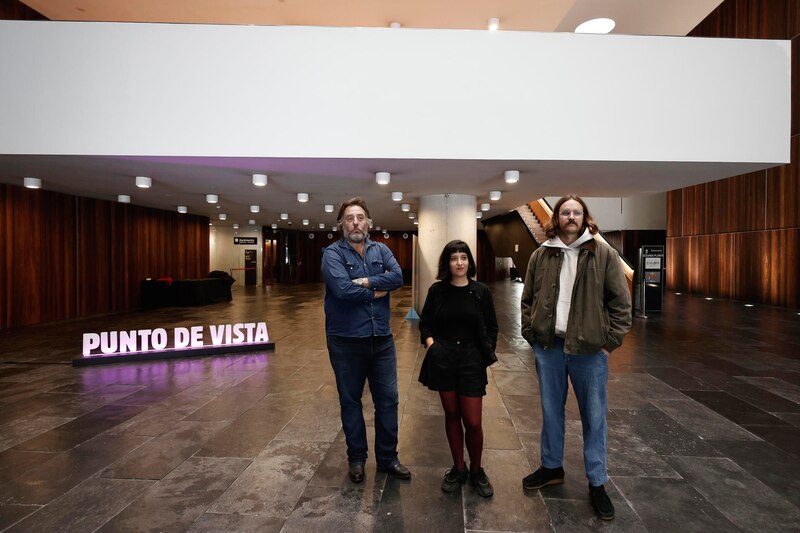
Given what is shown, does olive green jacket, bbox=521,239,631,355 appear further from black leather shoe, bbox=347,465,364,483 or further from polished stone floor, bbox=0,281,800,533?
black leather shoe, bbox=347,465,364,483

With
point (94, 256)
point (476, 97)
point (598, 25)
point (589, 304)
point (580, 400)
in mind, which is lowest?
point (580, 400)

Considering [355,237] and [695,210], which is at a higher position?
[695,210]

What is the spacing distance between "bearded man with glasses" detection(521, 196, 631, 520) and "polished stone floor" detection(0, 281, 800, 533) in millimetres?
304

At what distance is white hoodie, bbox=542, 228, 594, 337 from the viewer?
2.51 meters

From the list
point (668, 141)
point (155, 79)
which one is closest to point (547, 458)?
point (668, 141)

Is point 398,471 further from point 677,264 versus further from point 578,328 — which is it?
point 677,264

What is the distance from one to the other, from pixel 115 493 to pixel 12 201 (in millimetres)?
9772

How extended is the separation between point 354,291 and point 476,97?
431cm

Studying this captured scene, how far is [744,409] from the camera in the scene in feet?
13.4

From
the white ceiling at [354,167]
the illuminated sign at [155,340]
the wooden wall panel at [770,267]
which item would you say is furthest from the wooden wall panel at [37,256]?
the wooden wall panel at [770,267]

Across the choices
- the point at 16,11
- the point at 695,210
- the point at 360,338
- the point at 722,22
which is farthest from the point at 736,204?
the point at 16,11

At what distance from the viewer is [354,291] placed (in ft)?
8.69

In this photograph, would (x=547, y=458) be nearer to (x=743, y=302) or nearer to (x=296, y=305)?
(x=296, y=305)

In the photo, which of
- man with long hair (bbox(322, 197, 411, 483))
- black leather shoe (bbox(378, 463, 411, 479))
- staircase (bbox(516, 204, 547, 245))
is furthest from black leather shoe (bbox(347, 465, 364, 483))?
staircase (bbox(516, 204, 547, 245))
